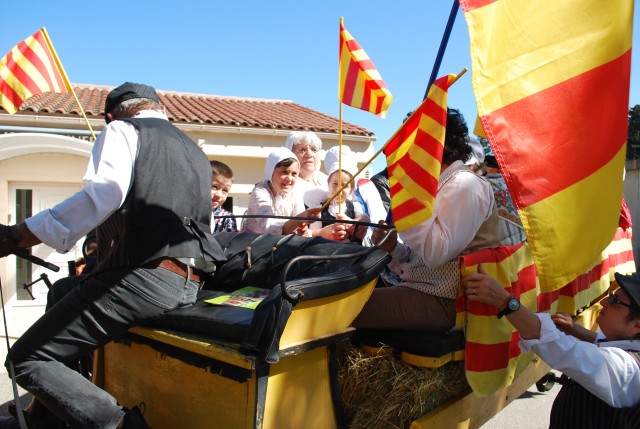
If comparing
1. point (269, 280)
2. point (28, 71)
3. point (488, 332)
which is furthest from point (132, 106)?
point (28, 71)

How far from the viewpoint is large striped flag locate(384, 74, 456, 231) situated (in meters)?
2.13

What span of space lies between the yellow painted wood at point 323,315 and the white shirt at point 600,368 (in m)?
0.74

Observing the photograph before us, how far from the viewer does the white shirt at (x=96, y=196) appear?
1735mm

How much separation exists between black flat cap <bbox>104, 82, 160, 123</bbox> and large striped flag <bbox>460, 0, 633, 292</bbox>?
145 centimetres

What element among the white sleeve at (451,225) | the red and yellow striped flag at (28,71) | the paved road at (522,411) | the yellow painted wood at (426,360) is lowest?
the paved road at (522,411)

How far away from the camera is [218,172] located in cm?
391

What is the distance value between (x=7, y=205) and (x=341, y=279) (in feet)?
23.3

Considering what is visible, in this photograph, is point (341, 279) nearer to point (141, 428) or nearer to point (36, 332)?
point (141, 428)

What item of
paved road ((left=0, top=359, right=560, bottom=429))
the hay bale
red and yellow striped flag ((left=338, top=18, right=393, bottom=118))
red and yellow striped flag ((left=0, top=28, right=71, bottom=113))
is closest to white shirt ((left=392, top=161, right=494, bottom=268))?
the hay bale

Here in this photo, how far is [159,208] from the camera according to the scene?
1.97 m

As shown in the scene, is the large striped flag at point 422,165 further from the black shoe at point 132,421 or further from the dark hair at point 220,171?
the dark hair at point 220,171

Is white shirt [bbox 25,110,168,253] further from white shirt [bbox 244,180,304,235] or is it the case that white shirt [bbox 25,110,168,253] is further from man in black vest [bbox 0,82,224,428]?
white shirt [bbox 244,180,304,235]

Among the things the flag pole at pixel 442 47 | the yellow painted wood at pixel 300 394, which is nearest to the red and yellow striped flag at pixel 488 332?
the yellow painted wood at pixel 300 394

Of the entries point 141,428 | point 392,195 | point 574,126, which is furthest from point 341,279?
point 574,126
